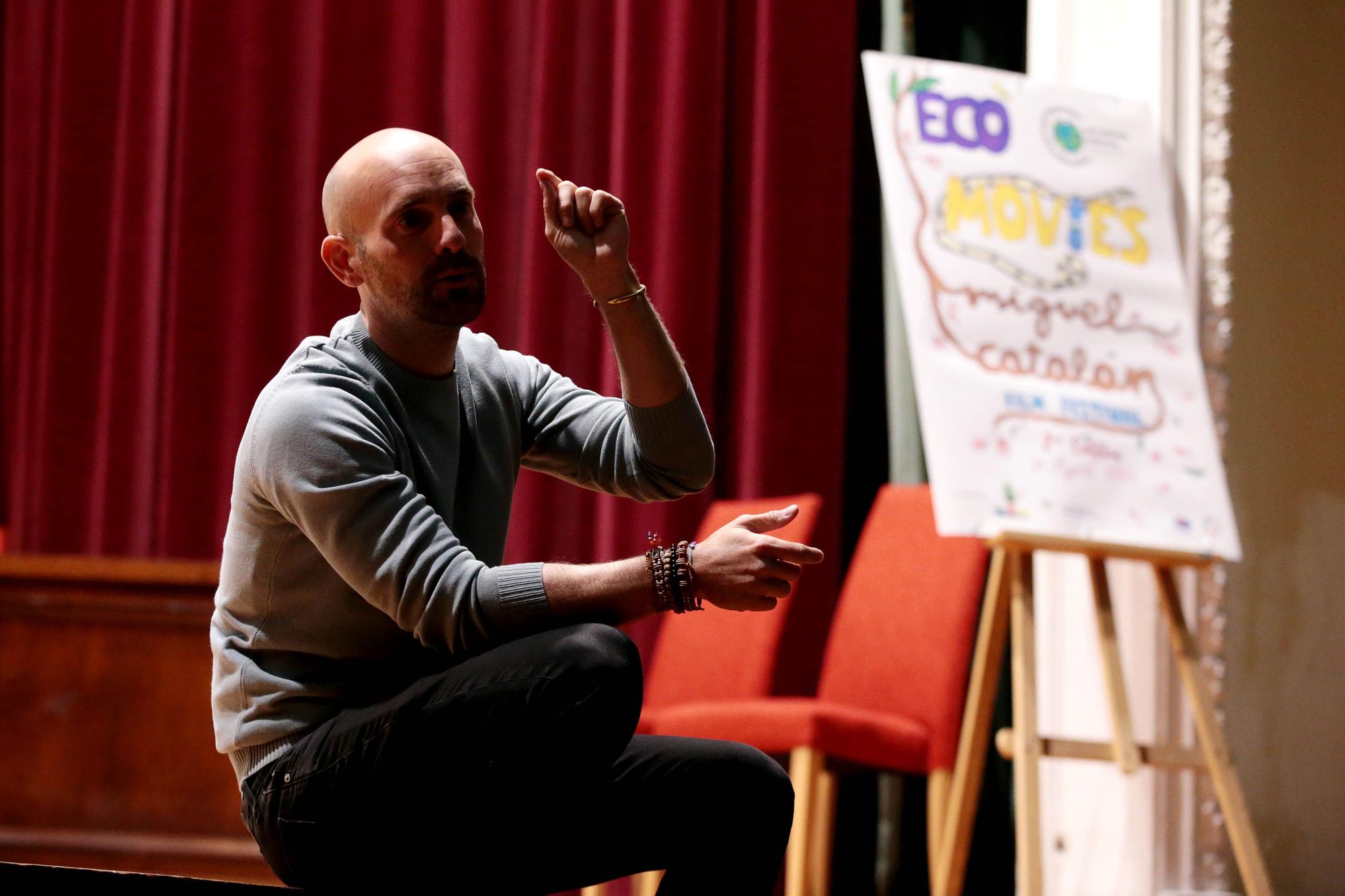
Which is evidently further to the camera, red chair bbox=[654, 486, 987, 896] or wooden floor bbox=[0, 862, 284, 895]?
red chair bbox=[654, 486, 987, 896]

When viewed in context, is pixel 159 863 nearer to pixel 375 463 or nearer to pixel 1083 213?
pixel 375 463

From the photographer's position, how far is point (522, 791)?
125 cm

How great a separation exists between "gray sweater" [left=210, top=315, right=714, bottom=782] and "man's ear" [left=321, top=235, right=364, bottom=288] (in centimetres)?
5

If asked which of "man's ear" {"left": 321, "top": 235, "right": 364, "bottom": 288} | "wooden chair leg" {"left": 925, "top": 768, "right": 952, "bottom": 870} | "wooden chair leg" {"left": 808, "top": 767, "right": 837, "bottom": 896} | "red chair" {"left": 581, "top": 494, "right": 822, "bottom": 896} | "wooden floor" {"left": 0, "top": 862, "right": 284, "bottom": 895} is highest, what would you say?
"man's ear" {"left": 321, "top": 235, "right": 364, "bottom": 288}

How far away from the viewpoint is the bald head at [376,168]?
1421 millimetres

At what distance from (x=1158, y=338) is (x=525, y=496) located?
1470 millimetres

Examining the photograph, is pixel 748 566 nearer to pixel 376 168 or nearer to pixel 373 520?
pixel 373 520

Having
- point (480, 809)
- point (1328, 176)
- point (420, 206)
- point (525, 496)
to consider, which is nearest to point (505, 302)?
point (525, 496)

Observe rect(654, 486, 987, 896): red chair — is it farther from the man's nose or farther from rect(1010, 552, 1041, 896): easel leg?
the man's nose

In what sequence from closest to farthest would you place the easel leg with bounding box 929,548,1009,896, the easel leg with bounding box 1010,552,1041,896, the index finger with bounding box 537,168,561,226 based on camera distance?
the index finger with bounding box 537,168,561,226, the easel leg with bounding box 1010,552,1041,896, the easel leg with bounding box 929,548,1009,896

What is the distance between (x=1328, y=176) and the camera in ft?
9.83

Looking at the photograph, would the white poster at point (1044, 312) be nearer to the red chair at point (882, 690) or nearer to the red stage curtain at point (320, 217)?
the red chair at point (882, 690)

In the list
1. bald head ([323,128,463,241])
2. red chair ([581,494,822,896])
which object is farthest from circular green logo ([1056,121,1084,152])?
bald head ([323,128,463,241])

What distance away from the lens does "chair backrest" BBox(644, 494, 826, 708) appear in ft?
8.91
